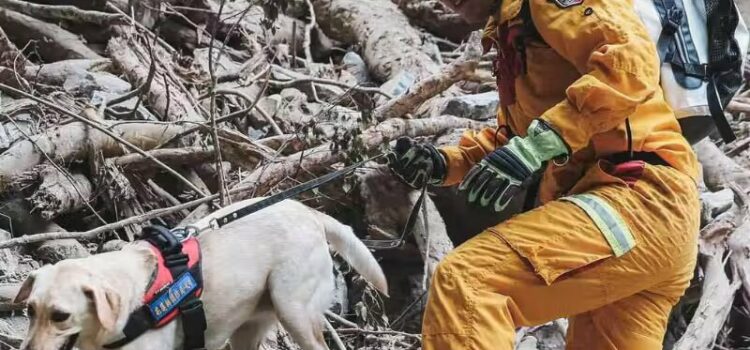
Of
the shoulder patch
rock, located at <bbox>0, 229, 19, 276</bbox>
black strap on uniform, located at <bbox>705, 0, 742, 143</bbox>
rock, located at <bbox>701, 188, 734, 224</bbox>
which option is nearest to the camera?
the shoulder patch

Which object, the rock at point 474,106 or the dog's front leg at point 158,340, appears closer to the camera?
the dog's front leg at point 158,340

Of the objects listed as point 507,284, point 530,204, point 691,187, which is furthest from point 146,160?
point 691,187

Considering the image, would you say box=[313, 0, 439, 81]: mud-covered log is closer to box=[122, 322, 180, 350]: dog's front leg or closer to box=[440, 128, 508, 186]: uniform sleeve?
box=[440, 128, 508, 186]: uniform sleeve

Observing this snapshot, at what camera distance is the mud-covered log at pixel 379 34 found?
7699 mm

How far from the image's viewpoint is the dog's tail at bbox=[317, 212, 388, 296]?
3730mm

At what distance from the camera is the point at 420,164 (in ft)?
11.5

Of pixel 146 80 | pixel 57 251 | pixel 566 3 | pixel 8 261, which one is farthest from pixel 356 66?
pixel 566 3

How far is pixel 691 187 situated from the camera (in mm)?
2930

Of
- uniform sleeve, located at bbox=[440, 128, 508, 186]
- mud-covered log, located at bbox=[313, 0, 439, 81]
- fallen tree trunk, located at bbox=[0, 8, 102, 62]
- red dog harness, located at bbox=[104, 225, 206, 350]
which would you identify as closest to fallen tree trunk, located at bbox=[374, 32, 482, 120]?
mud-covered log, located at bbox=[313, 0, 439, 81]

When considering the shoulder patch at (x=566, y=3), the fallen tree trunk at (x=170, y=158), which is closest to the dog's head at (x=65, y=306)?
the shoulder patch at (x=566, y=3)

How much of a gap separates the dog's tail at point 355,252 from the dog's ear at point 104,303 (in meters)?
1.12

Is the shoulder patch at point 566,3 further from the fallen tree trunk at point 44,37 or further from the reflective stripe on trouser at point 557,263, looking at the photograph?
the fallen tree trunk at point 44,37

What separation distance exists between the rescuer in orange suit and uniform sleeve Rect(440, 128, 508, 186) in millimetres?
451

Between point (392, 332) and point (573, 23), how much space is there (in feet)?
7.39
